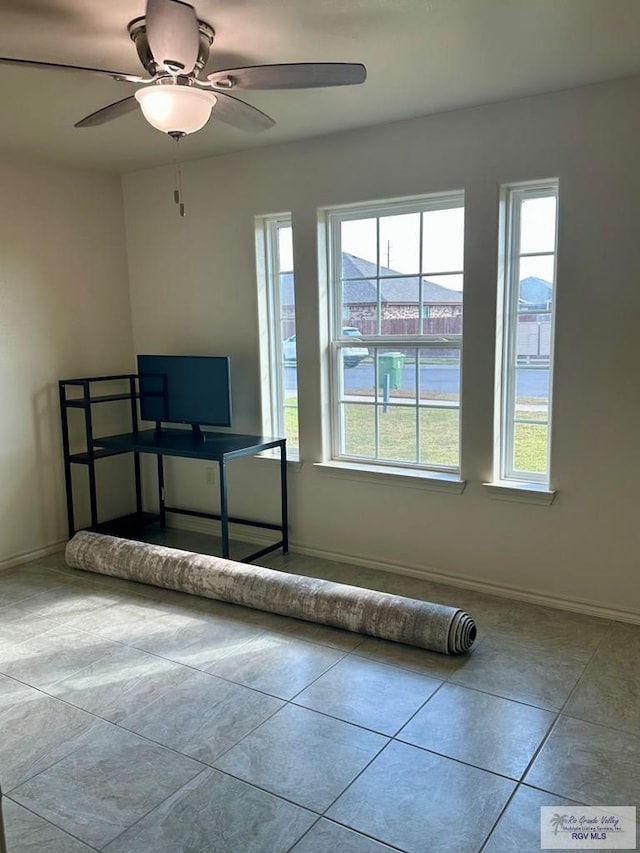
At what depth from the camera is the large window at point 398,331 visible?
3.53 m

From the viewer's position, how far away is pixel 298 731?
7.70ft

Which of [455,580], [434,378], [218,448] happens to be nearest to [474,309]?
[434,378]

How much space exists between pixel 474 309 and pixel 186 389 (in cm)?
186

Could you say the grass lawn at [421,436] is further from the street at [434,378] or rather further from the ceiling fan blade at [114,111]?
the ceiling fan blade at [114,111]

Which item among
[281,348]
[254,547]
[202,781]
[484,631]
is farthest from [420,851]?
[281,348]

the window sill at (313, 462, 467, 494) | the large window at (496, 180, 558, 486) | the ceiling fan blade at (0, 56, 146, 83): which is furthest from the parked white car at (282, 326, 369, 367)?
the ceiling fan blade at (0, 56, 146, 83)

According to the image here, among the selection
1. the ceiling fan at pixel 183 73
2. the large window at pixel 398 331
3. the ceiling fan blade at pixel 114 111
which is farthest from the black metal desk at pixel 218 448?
the ceiling fan at pixel 183 73

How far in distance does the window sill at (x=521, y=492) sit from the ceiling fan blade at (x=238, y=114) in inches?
80.9

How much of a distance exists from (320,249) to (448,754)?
2.71m

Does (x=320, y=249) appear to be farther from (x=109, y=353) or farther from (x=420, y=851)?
(x=420, y=851)

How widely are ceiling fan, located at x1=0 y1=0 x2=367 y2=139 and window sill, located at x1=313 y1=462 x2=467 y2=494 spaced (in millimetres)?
2108

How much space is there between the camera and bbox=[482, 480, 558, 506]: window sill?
128 inches

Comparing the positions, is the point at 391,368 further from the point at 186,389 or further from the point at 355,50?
the point at 355,50

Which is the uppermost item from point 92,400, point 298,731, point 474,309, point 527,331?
point 474,309
